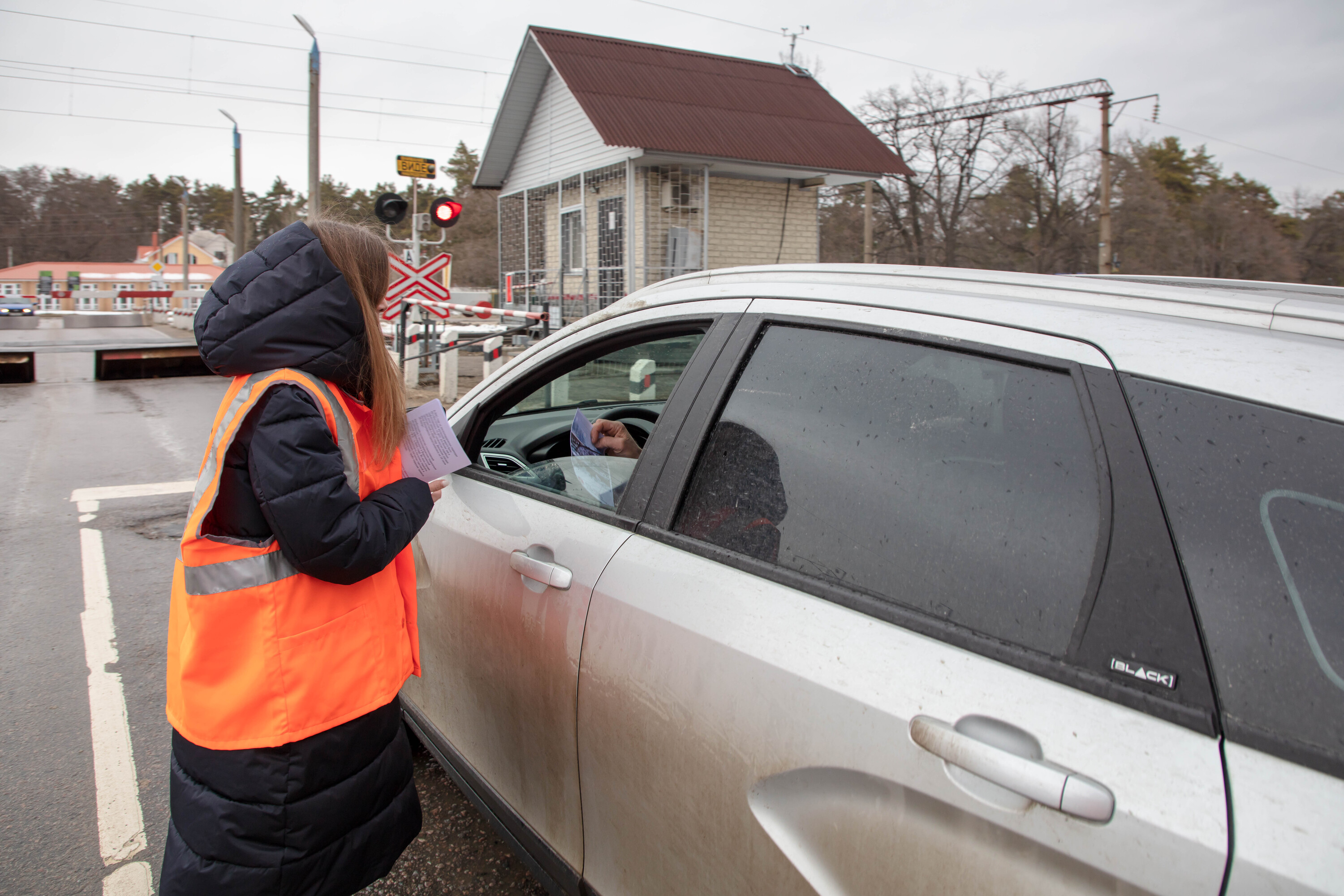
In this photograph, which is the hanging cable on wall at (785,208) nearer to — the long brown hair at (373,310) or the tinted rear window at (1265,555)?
the long brown hair at (373,310)

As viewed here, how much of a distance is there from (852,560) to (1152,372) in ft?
1.74

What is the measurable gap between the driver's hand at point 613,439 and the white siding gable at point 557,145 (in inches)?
579

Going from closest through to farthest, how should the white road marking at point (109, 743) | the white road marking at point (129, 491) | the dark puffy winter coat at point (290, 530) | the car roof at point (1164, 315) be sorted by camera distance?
the car roof at point (1164, 315)
the dark puffy winter coat at point (290, 530)
the white road marking at point (109, 743)
the white road marking at point (129, 491)

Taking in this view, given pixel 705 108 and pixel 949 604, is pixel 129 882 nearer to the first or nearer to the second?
pixel 949 604

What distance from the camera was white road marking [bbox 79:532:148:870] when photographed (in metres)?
2.71

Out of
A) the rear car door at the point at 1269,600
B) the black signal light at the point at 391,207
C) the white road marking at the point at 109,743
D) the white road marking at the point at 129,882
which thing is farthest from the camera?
the black signal light at the point at 391,207

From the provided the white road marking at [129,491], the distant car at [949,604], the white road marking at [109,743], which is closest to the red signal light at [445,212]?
the white road marking at [129,491]

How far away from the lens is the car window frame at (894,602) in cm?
107

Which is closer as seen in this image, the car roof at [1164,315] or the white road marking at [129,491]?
the car roof at [1164,315]

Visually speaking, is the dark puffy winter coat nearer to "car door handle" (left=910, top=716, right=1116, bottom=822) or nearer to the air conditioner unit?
"car door handle" (left=910, top=716, right=1116, bottom=822)

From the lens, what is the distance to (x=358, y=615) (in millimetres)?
1641

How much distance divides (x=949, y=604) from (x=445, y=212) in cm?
1205

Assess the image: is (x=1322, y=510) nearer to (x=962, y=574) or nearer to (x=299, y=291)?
(x=962, y=574)

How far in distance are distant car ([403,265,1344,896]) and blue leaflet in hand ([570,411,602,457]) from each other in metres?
0.61
